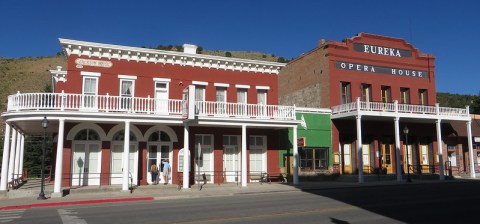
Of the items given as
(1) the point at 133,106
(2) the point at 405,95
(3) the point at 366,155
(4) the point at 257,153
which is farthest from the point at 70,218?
(2) the point at 405,95

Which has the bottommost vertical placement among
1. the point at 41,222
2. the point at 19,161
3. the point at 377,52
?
the point at 41,222

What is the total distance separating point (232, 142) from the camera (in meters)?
25.9

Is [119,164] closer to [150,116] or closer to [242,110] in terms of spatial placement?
[150,116]

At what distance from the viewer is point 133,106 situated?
2145 cm

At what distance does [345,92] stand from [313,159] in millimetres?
6148

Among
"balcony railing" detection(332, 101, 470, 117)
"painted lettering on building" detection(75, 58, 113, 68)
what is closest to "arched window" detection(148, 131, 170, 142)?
"painted lettering on building" detection(75, 58, 113, 68)

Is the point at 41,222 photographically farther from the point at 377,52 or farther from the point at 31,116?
the point at 377,52

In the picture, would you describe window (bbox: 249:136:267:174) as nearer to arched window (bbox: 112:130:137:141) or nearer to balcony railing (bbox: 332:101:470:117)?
balcony railing (bbox: 332:101:470:117)

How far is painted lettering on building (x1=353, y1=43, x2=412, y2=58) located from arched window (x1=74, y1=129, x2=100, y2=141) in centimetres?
1985

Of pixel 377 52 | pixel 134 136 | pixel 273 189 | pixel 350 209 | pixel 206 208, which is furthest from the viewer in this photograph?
pixel 377 52

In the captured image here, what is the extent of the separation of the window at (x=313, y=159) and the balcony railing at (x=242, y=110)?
4.49 m

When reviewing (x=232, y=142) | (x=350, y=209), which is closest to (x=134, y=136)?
(x=232, y=142)

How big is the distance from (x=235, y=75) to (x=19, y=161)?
1350cm

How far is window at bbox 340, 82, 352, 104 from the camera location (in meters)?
31.2
